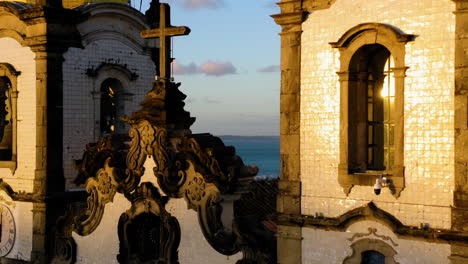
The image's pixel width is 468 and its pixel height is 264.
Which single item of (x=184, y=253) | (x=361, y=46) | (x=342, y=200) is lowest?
(x=184, y=253)

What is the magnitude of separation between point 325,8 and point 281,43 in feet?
3.86

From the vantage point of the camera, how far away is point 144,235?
60.3ft

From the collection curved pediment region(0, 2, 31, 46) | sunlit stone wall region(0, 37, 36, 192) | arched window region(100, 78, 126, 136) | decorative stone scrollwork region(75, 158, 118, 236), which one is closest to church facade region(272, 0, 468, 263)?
decorative stone scrollwork region(75, 158, 118, 236)

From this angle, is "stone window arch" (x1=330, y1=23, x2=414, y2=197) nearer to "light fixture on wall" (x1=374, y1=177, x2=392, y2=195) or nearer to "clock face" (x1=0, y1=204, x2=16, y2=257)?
"light fixture on wall" (x1=374, y1=177, x2=392, y2=195)

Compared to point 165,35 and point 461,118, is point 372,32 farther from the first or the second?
point 165,35

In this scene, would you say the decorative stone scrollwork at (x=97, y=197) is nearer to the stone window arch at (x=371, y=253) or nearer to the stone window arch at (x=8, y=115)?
the stone window arch at (x=8, y=115)

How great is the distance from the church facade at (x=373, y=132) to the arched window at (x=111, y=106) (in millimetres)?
8678

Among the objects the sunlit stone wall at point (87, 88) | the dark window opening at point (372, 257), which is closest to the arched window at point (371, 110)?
the dark window opening at point (372, 257)

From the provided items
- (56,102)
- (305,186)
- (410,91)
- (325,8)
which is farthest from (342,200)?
(56,102)

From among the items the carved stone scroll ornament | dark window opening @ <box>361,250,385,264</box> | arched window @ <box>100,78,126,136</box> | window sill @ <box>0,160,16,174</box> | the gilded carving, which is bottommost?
dark window opening @ <box>361,250,385,264</box>

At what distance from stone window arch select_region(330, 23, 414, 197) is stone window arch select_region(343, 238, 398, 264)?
3.30 ft

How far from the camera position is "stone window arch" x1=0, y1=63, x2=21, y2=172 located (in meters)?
21.7

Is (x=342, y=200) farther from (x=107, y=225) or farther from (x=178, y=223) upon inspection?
(x=107, y=225)

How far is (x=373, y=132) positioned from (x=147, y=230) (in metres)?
6.19
